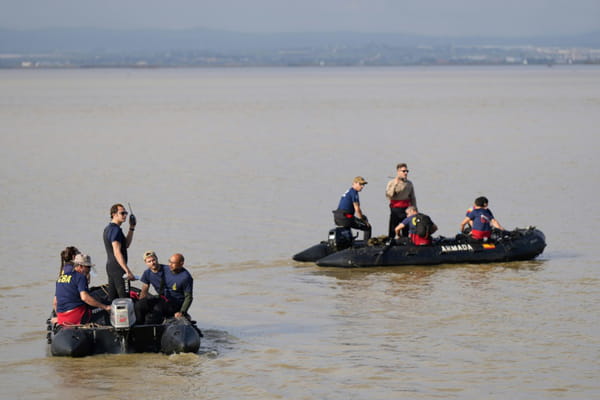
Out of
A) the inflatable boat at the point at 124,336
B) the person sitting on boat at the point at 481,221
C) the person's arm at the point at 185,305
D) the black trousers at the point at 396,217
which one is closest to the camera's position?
the inflatable boat at the point at 124,336

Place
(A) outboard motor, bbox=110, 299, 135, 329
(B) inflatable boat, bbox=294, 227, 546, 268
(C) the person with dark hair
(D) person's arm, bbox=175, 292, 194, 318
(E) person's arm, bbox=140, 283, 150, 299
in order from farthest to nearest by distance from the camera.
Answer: (B) inflatable boat, bbox=294, 227, 546, 268 < (E) person's arm, bbox=140, 283, 150, 299 < (D) person's arm, bbox=175, 292, 194, 318 < (C) the person with dark hair < (A) outboard motor, bbox=110, 299, 135, 329

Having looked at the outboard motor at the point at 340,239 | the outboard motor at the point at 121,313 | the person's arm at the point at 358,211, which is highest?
the person's arm at the point at 358,211

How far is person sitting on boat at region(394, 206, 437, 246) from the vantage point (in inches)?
770

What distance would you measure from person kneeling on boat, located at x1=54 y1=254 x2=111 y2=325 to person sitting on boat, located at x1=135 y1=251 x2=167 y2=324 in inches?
16.2

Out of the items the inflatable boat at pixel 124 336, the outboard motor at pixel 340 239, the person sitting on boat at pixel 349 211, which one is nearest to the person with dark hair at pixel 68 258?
the inflatable boat at pixel 124 336

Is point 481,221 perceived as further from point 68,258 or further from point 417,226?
point 68,258

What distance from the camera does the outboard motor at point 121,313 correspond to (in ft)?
44.3

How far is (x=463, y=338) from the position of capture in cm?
1490

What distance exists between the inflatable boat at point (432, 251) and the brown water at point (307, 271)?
0.65ft

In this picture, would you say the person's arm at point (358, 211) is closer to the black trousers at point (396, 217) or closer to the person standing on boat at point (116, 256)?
the black trousers at point (396, 217)

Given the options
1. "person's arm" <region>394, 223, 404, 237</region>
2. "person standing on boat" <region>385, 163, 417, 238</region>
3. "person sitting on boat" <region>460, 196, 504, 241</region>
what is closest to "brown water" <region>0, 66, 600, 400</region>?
"person sitting on boat" <region>460, 196, 504, 241</region>

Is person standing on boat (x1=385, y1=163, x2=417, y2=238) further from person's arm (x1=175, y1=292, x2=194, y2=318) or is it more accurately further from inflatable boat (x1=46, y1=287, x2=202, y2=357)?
inflatable boat (x1=46, y1=287, x2=202, y2=357)

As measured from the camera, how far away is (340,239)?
65.7 feet

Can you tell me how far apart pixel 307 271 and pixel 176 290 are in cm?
585
